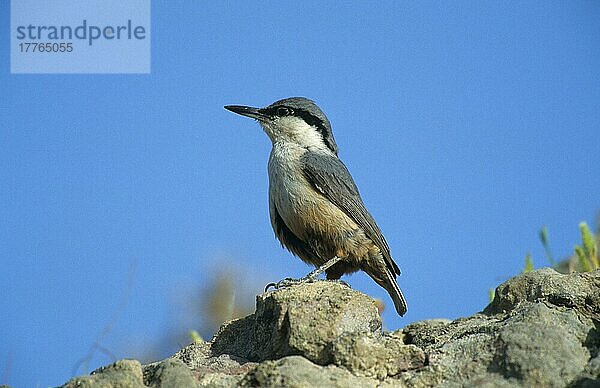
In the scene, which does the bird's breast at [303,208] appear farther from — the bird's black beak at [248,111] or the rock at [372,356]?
the rock at [372,356]

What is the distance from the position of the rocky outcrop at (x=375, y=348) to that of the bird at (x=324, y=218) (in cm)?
132

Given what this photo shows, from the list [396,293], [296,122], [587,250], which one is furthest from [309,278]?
[587,250]

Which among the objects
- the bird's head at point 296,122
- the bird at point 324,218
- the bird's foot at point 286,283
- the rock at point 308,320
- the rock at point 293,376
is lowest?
the rock at point 293,376

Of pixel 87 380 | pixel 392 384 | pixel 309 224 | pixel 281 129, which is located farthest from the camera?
pixel 281 129

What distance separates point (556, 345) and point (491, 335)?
1.32 feet

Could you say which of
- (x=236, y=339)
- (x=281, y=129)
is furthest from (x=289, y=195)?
(x=236, y=339)

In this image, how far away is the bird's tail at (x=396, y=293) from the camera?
6160mm

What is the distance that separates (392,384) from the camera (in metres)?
3.70

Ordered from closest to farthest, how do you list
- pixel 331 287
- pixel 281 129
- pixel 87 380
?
pixel 87 380 < pixel 331 287 < pixel 281 129

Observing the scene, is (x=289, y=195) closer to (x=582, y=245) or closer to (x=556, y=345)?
(x=582, y=245)

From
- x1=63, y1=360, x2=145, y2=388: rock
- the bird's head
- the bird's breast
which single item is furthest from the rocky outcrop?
the bird's head

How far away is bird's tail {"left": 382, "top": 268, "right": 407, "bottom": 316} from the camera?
6.16 metres

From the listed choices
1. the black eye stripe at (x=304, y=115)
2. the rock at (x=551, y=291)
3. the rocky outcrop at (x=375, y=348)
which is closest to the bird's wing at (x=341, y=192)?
the black eye stripe at (x=304, y=115)

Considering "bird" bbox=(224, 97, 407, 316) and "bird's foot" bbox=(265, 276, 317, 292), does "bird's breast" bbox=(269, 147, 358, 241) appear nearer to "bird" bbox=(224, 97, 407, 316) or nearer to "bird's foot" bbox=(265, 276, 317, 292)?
"bird" bbox=(224, 97, 407, 316)
